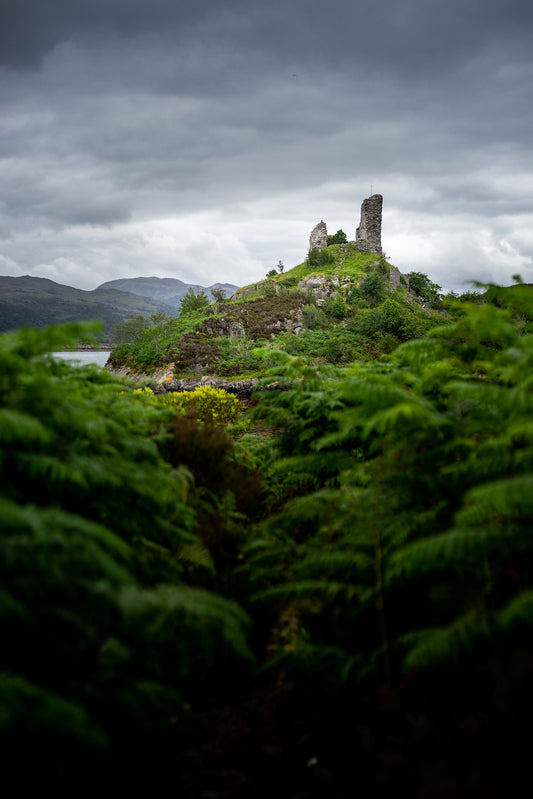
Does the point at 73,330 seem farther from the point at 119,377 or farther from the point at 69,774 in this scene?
the point at 69,774

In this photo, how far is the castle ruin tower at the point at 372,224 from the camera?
57125mm

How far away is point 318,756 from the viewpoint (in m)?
1.97

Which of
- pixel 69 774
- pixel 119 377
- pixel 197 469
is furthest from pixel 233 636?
pixel 119 377

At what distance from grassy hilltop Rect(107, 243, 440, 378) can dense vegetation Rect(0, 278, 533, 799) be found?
1872 centimetres

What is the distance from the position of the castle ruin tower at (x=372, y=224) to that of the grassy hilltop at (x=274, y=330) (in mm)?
17554

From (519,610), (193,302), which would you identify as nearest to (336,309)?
(193,302)

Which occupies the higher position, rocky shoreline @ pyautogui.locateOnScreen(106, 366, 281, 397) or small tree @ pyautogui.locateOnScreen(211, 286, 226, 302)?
small tree @ pyautogui.locateOnScreen(211, 286, 226, 302)

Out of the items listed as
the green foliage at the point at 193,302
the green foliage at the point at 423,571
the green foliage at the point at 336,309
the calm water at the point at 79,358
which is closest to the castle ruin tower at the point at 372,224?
the green foliage at the point at 336,309

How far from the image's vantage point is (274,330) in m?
30.2

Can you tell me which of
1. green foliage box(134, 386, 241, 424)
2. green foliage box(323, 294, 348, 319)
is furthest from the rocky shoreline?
green foliage box(323, 294, 348, 319)

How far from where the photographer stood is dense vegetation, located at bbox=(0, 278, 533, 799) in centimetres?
146

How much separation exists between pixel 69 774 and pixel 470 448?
2.28m

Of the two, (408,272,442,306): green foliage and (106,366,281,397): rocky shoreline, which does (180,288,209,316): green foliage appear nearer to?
(106,366,281,397): rocky shoreline

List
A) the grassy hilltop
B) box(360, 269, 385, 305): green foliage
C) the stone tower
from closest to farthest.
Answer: the grassy hilltop, box(360, 269, 385, 305): green foliage, the stone tower
